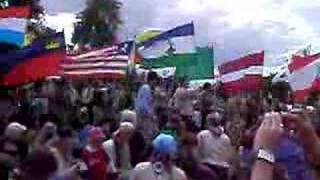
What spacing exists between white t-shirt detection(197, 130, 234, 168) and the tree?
243ft

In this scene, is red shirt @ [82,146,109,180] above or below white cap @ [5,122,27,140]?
below

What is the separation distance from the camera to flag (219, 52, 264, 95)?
22.7 m

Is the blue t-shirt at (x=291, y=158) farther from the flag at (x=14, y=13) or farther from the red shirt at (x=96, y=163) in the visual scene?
the flag at (x=14, y=13)

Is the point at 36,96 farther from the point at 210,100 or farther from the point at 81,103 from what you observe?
the point at 210,100

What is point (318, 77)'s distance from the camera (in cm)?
1897

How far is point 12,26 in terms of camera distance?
1636 cm

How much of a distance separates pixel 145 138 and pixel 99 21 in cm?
8467

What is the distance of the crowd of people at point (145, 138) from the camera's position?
4467mm

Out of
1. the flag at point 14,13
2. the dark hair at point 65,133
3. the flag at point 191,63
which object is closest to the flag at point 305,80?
the flag at point 191,63

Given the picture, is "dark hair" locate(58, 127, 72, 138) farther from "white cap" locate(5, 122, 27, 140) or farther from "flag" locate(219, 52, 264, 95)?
"flag" locate(219, 52, 264, 95)

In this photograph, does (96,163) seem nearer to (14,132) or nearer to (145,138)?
(14,132)

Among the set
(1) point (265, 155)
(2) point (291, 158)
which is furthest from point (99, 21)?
(1) point (265, 155)

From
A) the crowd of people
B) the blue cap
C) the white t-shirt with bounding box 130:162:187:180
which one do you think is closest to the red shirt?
the crowd of people

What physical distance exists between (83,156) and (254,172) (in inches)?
280
